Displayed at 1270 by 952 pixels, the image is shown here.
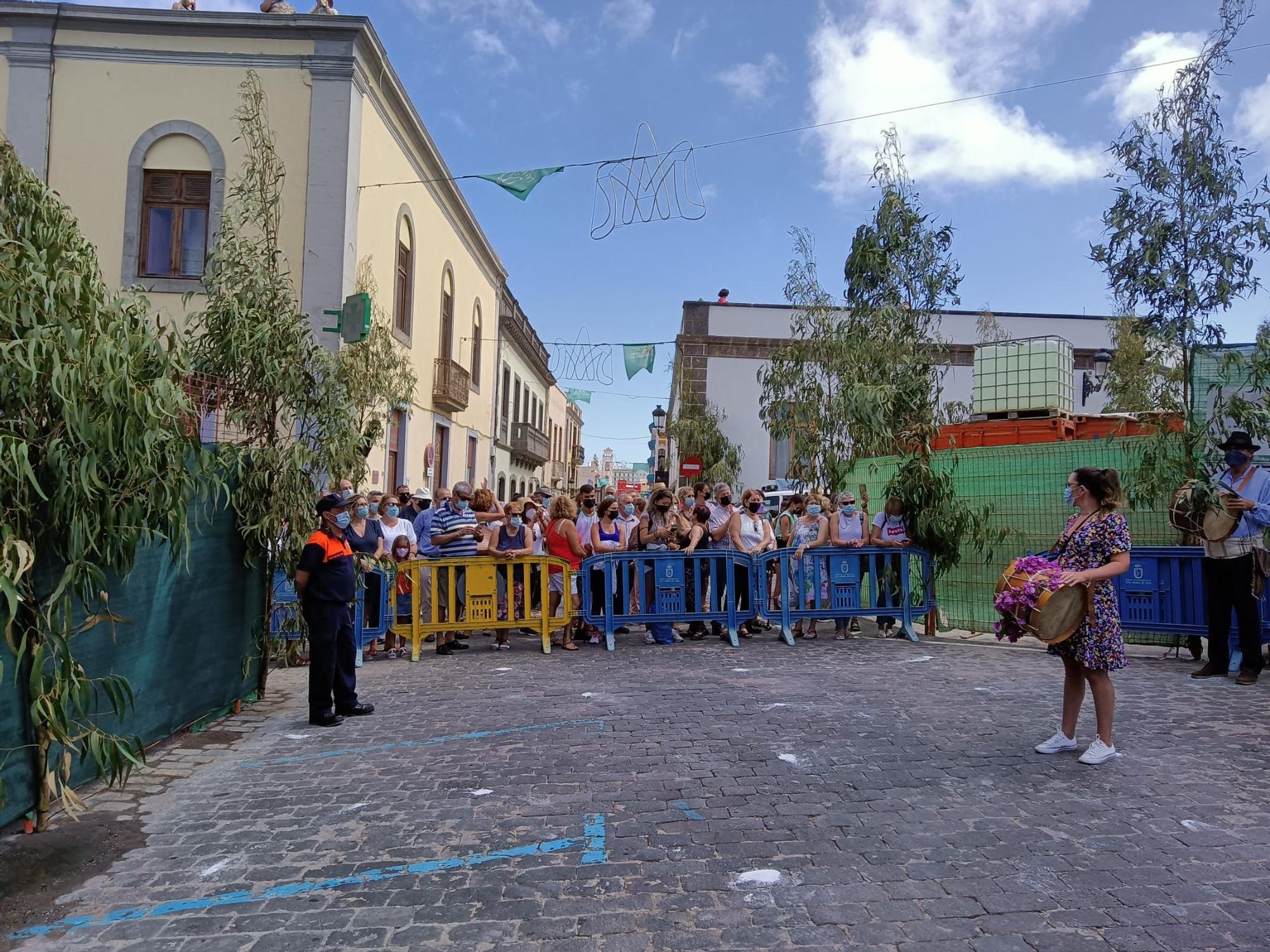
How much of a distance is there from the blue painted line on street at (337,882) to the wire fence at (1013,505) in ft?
25.6

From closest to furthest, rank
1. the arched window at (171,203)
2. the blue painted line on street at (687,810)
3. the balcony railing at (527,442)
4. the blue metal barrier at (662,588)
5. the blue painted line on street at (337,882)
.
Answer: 1. the blue painted line on street at (337,882)
2. the blue painted line on street at (687,810)
3. the blue metal barrier at (662,588)
4. the arched window at (171,203)
5. the balcony railing at (527,442)

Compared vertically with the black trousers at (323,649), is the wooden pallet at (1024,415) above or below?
above

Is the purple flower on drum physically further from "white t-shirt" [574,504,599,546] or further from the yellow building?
the yellow building

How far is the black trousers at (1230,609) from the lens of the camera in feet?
24.5

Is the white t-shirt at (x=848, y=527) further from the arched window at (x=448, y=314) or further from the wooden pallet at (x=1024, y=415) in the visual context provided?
the arched window at (x=448, y=314)

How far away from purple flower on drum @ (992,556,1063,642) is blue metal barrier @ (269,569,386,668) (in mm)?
4877

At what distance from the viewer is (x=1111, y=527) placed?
5172 millimetres

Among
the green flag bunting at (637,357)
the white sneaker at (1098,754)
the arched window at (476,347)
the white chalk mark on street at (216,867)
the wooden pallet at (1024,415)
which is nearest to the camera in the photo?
the white chalk mark on street at (216,867)

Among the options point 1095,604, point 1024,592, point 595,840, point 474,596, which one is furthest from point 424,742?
point 1095,604

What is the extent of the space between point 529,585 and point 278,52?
12087mm

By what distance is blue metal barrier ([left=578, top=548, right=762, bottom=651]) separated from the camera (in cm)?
1002

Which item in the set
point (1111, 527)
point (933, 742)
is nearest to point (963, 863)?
point (933, 742)

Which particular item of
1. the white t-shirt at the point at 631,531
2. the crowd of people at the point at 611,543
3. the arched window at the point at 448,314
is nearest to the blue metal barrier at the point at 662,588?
the crowd of people at the point at 611,543

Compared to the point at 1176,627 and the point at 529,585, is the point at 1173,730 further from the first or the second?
the point at 529,585
